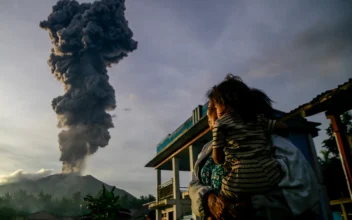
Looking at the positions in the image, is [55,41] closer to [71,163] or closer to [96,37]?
[96,37]

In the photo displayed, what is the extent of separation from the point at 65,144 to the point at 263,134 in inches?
3573

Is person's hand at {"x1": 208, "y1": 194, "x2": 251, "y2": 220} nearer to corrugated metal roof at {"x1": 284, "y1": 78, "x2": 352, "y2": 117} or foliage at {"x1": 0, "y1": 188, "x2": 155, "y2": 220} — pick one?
corrugated metal roof at {"x1": 284, "y1": 78, "x2": 352, "y2": 117}

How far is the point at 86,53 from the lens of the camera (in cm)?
6181

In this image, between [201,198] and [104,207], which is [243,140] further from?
[104,207]

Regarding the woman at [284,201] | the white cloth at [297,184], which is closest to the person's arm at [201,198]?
the woman at [284,201]

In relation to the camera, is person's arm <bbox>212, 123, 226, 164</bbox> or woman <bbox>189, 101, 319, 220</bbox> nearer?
woman <bbox>189, 101, 319, 220</bbox>

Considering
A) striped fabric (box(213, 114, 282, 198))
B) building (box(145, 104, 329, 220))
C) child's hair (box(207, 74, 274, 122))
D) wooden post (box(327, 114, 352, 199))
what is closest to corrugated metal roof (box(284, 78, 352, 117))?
wooden post (box(327, 114, 352, 199))

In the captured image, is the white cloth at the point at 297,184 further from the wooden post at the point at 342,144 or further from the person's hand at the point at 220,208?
the wooden post at the point at 342,144

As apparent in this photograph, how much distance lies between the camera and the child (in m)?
1.26

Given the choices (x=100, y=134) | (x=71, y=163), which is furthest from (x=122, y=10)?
(x=71, y=163)

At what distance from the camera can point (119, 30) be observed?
199ft

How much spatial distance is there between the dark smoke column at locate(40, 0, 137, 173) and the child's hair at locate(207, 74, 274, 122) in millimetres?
61388

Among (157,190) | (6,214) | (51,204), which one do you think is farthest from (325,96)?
(51,204)

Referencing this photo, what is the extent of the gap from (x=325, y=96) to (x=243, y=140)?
13.2ft
